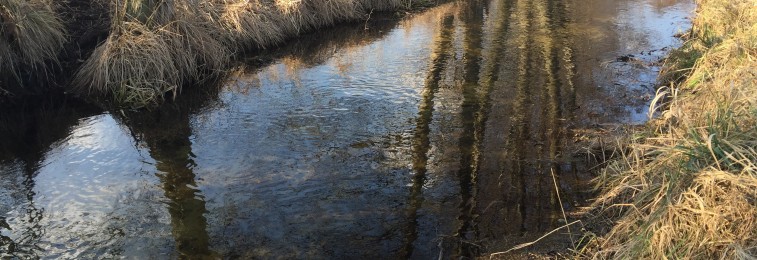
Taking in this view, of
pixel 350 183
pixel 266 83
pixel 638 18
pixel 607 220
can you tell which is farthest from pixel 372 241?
pixel 638 18

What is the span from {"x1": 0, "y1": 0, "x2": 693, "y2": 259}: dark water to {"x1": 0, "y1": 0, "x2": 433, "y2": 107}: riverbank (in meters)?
0.39

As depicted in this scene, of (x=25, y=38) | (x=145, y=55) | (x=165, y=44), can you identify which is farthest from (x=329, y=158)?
(x=25, y=38)

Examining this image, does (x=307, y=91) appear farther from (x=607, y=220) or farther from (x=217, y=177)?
(x=607, y=220)

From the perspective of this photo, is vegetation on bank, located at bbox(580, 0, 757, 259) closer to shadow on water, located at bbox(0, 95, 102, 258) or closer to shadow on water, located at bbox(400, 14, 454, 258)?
shadow on water, located at bbox(400, 14, 454, 258)

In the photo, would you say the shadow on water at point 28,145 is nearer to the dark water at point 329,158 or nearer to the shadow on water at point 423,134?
the dark water at point 329,158

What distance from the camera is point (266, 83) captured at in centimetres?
912

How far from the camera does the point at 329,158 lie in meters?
6.12

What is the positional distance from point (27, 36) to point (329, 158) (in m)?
4.97

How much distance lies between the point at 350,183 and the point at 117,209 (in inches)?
76.0

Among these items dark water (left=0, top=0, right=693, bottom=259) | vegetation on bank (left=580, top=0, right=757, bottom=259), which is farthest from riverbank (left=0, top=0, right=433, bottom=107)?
vegetation on bank (left=580, top=0, right=757, bottom=259)

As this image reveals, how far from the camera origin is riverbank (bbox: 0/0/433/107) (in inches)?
329

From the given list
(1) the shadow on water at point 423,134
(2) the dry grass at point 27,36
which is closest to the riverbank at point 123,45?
(2) the dry grass at point 27,36

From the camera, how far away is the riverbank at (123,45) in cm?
836

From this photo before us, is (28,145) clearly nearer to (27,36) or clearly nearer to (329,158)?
(27,36)
